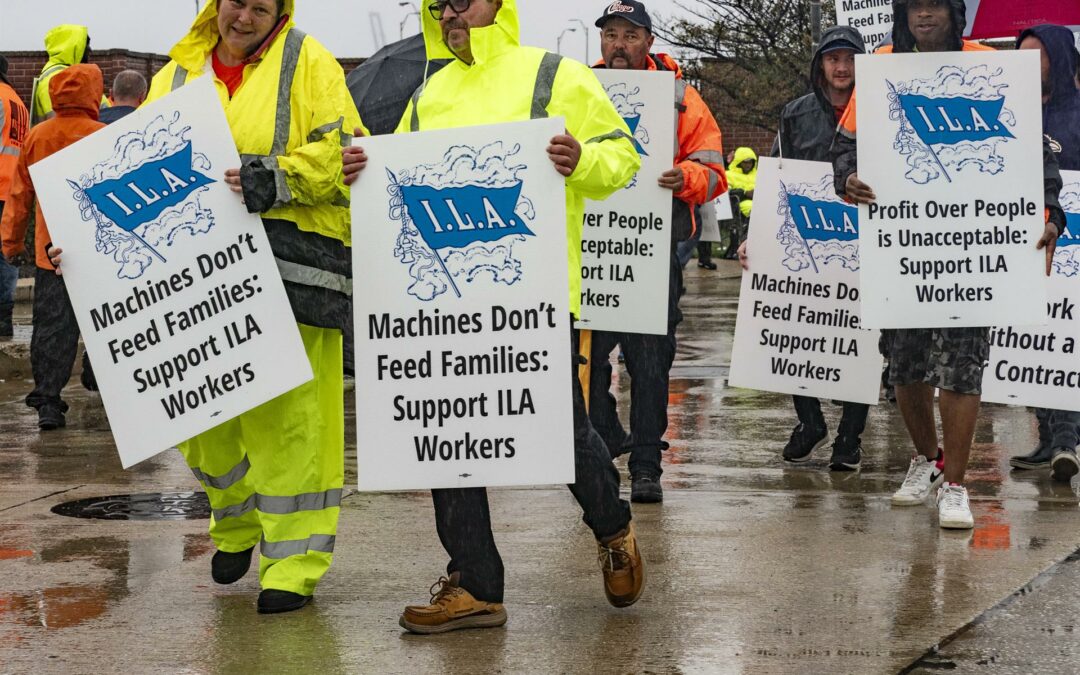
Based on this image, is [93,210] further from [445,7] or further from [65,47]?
[65,47]

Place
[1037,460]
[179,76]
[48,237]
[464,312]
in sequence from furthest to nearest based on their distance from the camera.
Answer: [48,237] → [1037,460] → [179,76] → [464,312]

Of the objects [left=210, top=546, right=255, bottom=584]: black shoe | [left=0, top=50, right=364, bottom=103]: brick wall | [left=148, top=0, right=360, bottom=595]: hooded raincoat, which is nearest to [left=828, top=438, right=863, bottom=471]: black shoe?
[left=148, top=0, right=360, bottom=595]: hooded raincoat

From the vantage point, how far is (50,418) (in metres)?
10.4

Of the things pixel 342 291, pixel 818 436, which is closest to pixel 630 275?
pixel 818 436

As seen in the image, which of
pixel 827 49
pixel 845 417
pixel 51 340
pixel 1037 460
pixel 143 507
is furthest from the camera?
pixel 51 340

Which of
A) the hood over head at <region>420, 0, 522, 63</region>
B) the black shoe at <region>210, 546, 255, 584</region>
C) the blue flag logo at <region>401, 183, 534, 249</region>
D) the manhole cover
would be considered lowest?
the manhole cover

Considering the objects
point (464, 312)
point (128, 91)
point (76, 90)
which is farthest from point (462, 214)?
point (128, 91)

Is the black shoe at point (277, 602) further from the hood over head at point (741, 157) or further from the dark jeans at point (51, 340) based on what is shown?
the hood over head at point (741, 157)

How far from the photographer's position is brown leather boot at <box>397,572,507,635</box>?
5.21 metres

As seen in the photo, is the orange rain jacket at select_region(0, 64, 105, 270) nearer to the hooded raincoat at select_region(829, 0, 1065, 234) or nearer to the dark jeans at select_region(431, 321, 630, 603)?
the hooded raincoat at select_region(829, 0, 1065, 234)

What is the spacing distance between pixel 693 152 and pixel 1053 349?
1.93 m

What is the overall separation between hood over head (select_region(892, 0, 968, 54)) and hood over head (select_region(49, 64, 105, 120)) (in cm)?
501

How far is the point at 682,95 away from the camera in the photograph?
26.1 feet

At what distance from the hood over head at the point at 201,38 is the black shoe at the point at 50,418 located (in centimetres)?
509
